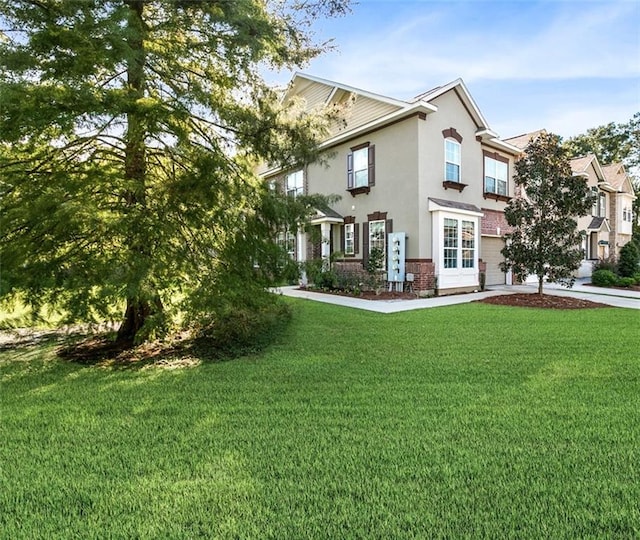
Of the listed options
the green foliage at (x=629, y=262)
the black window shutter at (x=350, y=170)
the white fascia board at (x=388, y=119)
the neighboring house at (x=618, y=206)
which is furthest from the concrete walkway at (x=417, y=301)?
the neighboring house at (x=618, y=206)

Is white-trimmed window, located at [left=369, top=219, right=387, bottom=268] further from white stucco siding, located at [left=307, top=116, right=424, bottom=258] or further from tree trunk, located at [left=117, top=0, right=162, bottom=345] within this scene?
tree trunk, located at [left=117, top=0, right=162, bottom=345]

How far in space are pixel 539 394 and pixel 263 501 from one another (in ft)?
10.3

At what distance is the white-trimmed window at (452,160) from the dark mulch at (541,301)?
4.66 meters

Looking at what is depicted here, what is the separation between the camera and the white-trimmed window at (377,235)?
1412cm

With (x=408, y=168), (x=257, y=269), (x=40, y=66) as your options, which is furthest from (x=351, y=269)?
(x=40, y=66)

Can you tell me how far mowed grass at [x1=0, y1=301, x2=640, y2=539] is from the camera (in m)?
2.15

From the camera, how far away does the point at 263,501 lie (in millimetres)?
2301

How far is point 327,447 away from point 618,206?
106 feet

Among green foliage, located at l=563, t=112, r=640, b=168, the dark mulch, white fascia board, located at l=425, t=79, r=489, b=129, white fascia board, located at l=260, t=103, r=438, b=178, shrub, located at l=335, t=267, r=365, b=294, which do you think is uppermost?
green foliage, located at l=563, t=112, r=640, b=168

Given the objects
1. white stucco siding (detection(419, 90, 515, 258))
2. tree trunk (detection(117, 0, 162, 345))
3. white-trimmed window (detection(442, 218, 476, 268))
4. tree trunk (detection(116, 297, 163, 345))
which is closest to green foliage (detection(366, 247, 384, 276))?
white stucco siding (detection(419, 90, 515, 258))

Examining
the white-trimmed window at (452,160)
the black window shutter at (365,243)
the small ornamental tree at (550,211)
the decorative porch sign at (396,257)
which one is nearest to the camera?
the small ornamental tree at (550,211)

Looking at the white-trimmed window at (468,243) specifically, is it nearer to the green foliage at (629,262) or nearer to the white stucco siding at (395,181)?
the white stucco siding at (395,181)

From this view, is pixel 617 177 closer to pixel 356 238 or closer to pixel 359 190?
pixel 359 190

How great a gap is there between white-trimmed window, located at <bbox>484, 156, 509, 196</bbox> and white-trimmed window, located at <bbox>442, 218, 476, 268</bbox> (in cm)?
267
